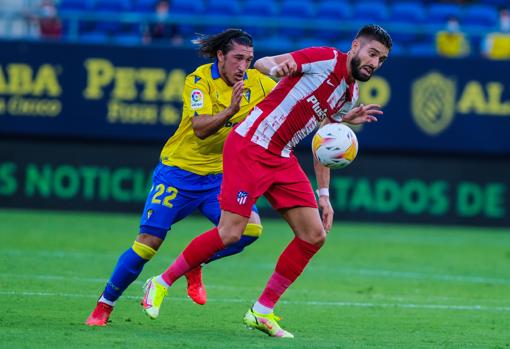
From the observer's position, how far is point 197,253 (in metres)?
7.28

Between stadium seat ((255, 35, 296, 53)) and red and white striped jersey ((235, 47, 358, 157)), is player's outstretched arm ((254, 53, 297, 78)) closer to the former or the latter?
red and white striped jersey ((235, 47, 358, 157))

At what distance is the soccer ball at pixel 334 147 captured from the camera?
7.26 meters

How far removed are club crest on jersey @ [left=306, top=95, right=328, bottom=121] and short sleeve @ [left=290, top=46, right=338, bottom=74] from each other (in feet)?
0.64

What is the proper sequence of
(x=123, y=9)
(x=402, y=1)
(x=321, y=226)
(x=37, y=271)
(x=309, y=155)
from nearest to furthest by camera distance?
(x=321, y=226) → (x=37, y=271) → (x=309, y=155) → (x=123, y=9) → (x=402, y=1)

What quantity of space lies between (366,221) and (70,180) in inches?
195

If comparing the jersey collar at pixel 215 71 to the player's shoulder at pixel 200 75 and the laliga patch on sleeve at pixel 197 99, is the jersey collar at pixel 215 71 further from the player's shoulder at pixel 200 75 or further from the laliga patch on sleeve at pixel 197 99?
the laliga patch on sleeve at pixel 197 99

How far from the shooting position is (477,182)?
17500mm

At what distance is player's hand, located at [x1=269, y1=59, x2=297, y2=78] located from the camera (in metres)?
6.73

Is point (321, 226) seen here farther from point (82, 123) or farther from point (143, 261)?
point (82, 123)

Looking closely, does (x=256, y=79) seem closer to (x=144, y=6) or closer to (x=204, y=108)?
(x=204, y=108)

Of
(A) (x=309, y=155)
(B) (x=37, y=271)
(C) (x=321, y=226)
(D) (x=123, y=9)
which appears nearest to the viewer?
(C) (x=321, y=226)

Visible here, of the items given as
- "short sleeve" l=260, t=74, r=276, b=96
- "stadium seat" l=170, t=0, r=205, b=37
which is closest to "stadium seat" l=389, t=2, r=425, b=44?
"stadium seat" l=170, t=0, r=205, b=37

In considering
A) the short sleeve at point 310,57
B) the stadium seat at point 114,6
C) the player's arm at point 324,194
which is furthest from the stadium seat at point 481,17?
the short sleeve at point 310,57

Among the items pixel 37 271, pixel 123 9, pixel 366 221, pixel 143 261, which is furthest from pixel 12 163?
pixel 143 261
